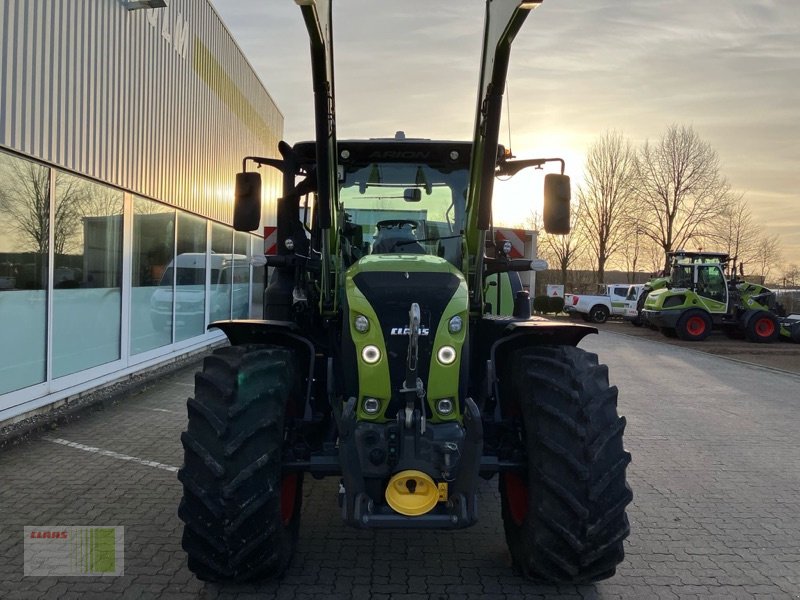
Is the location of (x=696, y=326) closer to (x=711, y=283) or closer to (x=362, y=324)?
(x=711, y=283)

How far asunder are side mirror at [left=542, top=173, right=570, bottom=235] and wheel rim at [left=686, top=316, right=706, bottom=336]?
17.9m

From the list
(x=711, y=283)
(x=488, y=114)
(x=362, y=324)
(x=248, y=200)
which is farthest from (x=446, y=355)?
(x=711, y=283)

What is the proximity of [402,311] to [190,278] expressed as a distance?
9.86m

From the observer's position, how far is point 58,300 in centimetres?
739

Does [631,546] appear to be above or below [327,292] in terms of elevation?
below

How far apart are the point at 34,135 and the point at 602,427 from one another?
6296 millimetres

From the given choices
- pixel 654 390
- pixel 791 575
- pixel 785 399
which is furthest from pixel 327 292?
pixel 785 399

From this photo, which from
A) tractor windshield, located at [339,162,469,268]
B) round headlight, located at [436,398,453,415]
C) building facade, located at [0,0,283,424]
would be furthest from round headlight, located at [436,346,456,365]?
building facade, located at [0,0,283,424]

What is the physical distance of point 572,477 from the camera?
126 inches

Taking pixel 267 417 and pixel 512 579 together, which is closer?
pixel 267 417

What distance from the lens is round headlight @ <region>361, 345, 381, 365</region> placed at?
3.32m

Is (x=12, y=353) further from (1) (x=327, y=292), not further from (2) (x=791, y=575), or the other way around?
(2) (x=791, y=575)

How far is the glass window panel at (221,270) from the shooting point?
14117 mm

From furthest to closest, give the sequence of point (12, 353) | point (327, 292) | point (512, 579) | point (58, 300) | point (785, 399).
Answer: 1. point (785, 399)
2. point (58, 300)
3. point (12, 353)
4. point (327, 292)
5. point (512, 579)
